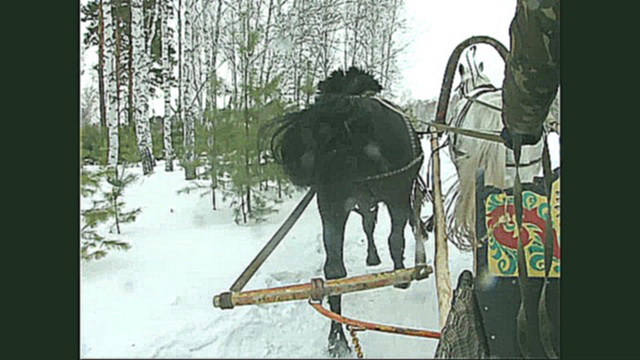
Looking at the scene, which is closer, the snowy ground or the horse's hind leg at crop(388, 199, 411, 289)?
the snowy ground

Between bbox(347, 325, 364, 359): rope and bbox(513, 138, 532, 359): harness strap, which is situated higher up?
bbox(513, 138, 532, 359): harness strap

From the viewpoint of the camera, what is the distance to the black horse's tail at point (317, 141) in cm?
165

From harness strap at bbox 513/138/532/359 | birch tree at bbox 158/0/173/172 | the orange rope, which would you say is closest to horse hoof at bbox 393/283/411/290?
the orange rope

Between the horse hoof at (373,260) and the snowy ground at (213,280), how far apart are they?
12mm

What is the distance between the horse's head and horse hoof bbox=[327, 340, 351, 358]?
595mm

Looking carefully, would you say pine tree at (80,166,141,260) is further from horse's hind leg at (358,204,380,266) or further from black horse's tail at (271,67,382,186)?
horse's hind leg at (358,204,380,266)

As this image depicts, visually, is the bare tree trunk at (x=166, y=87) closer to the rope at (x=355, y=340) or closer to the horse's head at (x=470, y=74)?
the rope at (x=355, y=340)

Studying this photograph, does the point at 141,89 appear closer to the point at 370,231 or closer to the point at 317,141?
the point at 317,141

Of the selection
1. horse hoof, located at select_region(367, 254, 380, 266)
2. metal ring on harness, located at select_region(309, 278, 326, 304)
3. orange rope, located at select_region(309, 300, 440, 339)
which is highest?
horse hoof, located at select_region(367, 254, 380, 266)

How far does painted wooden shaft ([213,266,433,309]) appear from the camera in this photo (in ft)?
5.24

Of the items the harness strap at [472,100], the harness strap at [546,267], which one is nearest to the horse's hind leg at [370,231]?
the harness strap at [472,100]

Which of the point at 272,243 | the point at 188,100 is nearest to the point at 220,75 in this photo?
the point at 188,100

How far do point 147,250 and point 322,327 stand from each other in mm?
403

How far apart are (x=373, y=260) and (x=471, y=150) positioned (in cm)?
32
